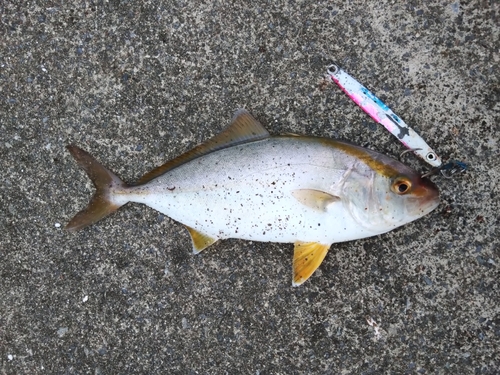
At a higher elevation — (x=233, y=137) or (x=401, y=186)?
(x=233, y=137)

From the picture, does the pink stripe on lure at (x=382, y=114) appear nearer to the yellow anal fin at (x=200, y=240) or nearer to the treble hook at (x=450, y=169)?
the treble hook at (x=450, y=169)

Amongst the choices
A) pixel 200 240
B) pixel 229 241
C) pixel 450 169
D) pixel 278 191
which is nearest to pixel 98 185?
pixel 200 240

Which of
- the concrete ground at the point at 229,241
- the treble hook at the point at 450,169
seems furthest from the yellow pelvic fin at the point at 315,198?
the treble hook at the point at 450,169

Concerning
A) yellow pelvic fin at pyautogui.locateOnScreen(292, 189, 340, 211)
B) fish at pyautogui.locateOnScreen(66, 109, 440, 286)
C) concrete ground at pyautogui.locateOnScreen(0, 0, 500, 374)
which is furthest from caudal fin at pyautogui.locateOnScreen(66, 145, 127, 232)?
yellow pelvic fin at pyautogui.locateOnScreen(292, 189, 340, 211)

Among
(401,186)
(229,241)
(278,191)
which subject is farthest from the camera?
(229,241)

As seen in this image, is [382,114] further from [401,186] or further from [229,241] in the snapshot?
[229,241]

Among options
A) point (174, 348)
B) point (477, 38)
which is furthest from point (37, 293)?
point (477, 38)
